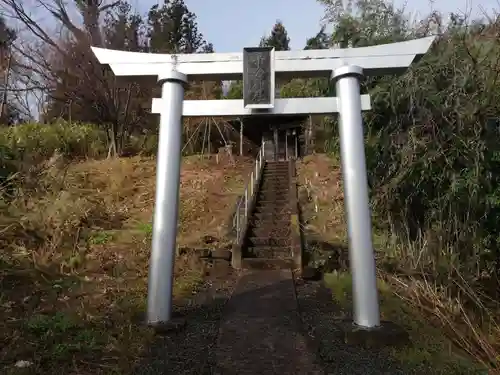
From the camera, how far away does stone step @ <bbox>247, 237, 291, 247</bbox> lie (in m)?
9.48

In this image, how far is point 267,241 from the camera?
9555mm

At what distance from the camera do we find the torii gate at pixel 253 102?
480cm

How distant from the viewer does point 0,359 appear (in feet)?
12.0

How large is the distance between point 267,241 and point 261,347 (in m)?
5.43

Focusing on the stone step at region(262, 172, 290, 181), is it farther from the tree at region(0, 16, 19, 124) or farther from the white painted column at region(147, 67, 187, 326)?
the white painted column at region(147, 67, 187, 326)

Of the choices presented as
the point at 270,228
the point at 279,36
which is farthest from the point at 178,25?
the point at 270,228

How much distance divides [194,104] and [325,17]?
23.2 ft

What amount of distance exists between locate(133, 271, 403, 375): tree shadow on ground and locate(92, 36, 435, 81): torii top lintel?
2.94 metres

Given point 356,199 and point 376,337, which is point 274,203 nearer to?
point 356,199

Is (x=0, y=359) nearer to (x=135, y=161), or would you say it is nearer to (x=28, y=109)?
(x=135, y=161)

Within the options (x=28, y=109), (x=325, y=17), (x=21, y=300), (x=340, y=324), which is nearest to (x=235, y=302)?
(x=340, y=324)

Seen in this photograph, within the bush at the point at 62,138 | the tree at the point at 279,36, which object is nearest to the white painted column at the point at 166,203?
the bush at the point at 62,138

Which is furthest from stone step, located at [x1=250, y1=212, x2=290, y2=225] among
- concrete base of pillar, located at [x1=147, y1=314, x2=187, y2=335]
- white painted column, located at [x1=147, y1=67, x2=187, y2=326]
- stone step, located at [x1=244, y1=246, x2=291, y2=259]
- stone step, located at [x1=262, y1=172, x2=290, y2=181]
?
concrete base of pillar, located at [x1=147, y1=314, x2=187, y2=335]

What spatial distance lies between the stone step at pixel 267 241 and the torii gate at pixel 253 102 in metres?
4.71
